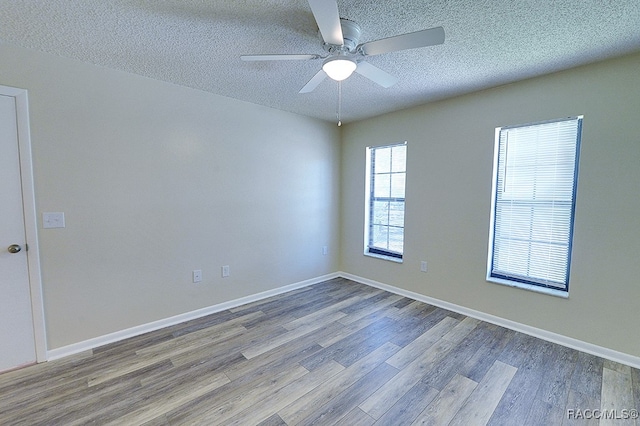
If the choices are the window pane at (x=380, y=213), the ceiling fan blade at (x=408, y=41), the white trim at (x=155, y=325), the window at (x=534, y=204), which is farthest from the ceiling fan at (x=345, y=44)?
the white trim at (x=155, y=325)

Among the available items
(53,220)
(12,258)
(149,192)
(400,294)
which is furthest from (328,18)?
(400,294)

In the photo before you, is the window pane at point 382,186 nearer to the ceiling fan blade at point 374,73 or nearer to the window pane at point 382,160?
the window pane at point 382,160

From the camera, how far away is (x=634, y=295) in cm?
213

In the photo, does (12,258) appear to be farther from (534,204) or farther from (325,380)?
(534,204)

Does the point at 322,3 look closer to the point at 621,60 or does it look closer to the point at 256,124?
the point at 256,124

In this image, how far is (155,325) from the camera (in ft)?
8.86

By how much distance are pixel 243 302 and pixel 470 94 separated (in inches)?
138

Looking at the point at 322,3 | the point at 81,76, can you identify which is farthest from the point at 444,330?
the point at 81,76

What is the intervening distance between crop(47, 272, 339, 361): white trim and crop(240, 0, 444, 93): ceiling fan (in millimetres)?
2556

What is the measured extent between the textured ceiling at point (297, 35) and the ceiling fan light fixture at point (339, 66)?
263 mm

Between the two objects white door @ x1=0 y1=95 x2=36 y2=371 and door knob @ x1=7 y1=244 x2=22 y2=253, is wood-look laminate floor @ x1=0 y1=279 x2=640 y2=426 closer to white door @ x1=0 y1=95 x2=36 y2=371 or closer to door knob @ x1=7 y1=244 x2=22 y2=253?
white door @ x1=0 y1=95 x2=36 y2=371

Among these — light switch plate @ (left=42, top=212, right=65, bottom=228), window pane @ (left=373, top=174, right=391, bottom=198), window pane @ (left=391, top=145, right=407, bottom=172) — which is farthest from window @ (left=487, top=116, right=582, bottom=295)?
light switch plate @ (left=42, top=212, right=65, bottom=228)

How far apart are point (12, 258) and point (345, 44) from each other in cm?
287

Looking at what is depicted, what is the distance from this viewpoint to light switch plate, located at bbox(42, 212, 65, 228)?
215 cm
